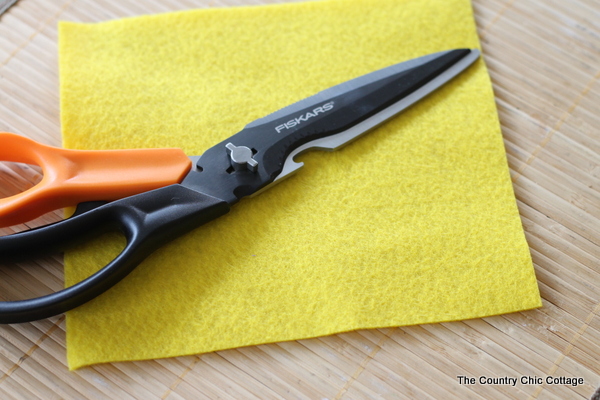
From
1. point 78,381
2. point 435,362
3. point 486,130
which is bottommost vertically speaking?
point 78,381

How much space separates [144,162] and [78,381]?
30 cm

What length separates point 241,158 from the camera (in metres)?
0.80

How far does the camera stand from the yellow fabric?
30.4 inches

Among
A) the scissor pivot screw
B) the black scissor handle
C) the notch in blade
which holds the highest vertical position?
the notch in blade

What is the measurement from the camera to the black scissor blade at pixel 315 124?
2.65ft

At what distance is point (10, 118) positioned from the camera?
0.91 metres

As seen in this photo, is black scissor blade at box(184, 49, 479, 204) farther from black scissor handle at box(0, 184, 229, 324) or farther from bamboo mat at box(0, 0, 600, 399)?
bamboo mat at box(0, 0, 600, 399)

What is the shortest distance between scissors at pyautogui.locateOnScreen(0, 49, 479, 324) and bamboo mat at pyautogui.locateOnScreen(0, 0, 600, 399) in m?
0.09

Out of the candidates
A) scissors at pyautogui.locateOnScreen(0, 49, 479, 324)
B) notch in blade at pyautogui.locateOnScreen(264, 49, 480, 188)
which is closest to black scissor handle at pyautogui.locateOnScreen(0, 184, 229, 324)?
scissors at pyautogui.locateOnScreen(0, 49, 479, 324)

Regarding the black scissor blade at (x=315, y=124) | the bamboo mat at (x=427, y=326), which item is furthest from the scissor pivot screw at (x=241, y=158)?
the bamboo mat at (x=427, y=326)

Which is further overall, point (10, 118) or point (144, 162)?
point (10, 118)

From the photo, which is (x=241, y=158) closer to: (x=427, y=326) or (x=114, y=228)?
(x=114, y=228)

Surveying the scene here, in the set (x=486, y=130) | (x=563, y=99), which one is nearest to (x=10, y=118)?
(x=486, y=130)

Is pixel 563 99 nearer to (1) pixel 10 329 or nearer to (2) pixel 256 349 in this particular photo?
(2) pixel 256 349
